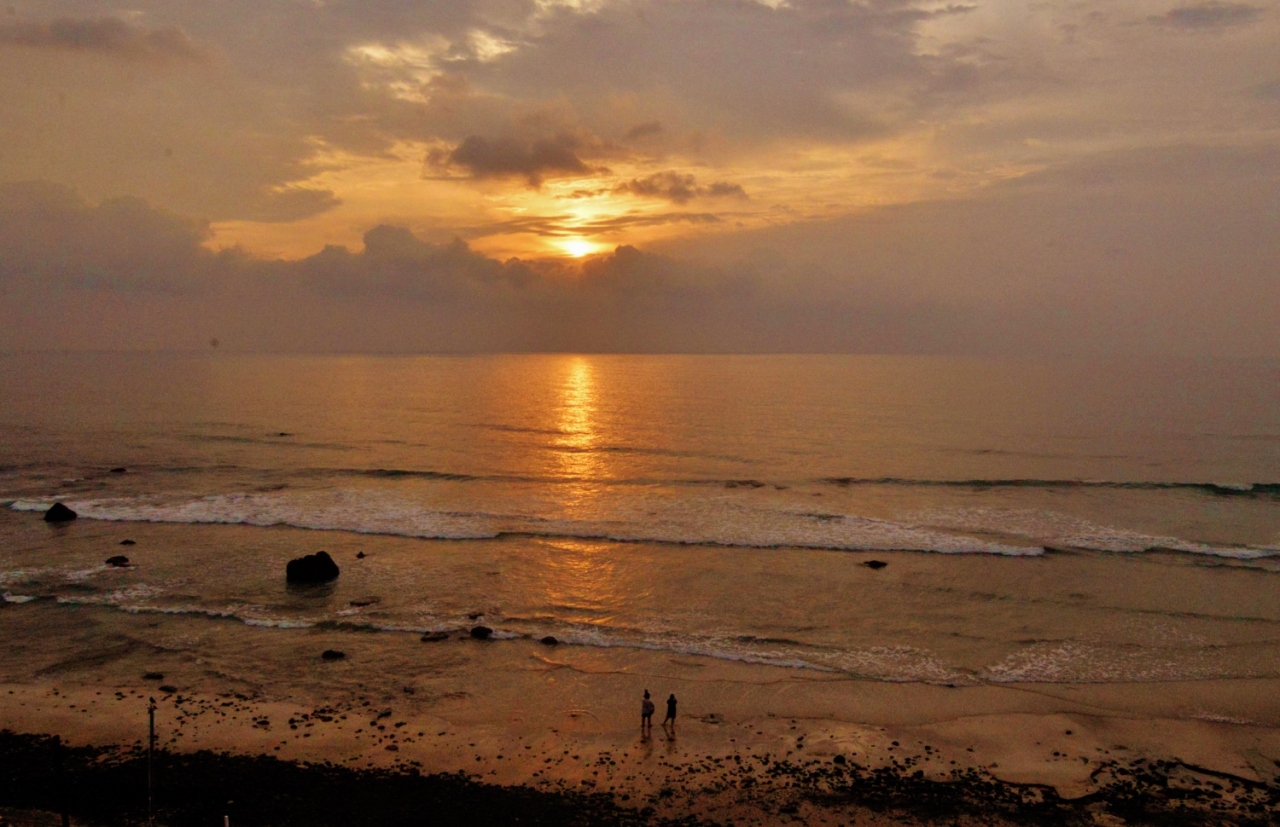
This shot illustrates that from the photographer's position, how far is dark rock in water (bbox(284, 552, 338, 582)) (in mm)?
33812

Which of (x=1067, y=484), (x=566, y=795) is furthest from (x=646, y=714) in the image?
(x=1067, y=484)

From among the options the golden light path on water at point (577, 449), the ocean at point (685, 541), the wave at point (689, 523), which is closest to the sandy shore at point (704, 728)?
the ocean at point (685, 541)

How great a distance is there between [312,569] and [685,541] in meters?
18.7

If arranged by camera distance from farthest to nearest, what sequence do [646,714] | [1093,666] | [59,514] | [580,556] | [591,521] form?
[591,521] < [59,514] < [580,556] < [1093,666] < [646,714]

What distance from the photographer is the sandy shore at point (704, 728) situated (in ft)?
62.8

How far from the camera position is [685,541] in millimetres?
42219

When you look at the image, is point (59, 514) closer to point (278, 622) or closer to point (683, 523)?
point (278, 622)

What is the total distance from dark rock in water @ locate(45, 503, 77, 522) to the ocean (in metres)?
0.63

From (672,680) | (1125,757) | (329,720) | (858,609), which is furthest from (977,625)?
(329,720)

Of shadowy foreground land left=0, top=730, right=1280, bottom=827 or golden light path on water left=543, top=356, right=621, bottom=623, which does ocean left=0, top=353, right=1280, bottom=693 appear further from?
shadowy foreground land left=0, top=730, right=1280, bottom=827

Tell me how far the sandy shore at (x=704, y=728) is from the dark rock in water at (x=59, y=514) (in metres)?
23.6

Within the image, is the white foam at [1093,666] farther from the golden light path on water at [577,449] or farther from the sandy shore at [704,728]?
the golden light path on water at [577,449]

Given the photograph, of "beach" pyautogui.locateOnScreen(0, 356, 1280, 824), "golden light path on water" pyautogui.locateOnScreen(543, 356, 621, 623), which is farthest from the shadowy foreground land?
"golden light path on water" pyautogui.locateOnScreen(543, 356, 621, 623)

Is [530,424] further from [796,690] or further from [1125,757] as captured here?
[1125,757]
